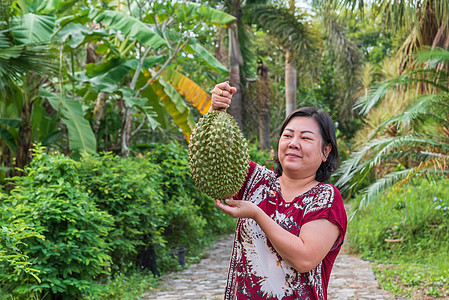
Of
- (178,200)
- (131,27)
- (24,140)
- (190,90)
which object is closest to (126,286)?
(178,200)

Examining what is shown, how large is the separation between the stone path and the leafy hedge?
1.21 ft

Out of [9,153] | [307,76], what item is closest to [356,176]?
[9,153]

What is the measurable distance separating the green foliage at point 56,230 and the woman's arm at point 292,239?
257 centimetres

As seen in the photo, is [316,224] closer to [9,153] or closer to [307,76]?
[9,153]

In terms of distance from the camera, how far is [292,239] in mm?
1604

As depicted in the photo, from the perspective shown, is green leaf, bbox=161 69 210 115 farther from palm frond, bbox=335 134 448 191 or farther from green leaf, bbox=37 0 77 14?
palm frond, bbox=335 134 448 191

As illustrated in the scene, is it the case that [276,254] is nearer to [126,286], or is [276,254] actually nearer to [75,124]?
[126,286]

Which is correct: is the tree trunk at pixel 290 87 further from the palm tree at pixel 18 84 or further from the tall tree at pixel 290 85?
the palm tree at pixel 18 84

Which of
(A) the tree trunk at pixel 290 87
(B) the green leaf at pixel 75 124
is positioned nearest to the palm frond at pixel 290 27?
(A) the tree trunk at pixel 290 87

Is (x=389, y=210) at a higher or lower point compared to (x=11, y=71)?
lower

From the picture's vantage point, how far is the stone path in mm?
5211

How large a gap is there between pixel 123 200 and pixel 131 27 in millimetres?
2807

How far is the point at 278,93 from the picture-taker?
18.7 m

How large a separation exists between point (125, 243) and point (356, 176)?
2.91 meters
